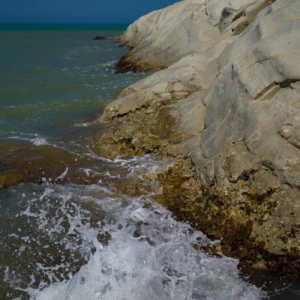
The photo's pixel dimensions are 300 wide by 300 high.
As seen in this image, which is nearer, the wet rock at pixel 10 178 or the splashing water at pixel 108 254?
the splashing water at pixel 108 254

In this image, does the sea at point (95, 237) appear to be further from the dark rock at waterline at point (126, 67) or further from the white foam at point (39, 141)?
the dark rock at waterline at point (126, 67)

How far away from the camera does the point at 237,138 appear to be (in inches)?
274

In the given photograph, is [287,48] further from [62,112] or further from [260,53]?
[62,112]

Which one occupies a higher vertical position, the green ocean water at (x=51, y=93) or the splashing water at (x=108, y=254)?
the splashing water at (x=108, y=254)

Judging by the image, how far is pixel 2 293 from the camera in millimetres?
5266

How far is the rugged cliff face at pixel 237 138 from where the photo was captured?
5695 millimetres

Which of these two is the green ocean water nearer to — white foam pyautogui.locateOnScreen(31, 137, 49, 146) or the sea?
white foam pyautogui.locateOnScreen(31, 137, 49, 146)

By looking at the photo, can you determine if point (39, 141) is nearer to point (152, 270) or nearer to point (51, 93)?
point (152, 270)

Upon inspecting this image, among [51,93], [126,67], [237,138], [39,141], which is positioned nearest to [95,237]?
[237,138]

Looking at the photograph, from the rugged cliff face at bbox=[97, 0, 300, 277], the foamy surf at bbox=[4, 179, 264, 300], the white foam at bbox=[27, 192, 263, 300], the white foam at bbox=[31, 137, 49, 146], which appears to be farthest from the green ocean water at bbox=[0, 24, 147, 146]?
the white foam at bbox=[27, 192, 263, 300]

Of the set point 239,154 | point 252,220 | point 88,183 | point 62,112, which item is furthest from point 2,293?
point 62,112

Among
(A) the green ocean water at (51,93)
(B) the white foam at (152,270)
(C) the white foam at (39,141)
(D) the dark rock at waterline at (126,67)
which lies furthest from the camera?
(D) the dark rock at waterline at (126,67)

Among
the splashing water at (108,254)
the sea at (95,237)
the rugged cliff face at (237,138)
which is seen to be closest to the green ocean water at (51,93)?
the sea at (95,237)

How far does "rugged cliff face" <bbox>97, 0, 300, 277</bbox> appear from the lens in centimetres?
570
